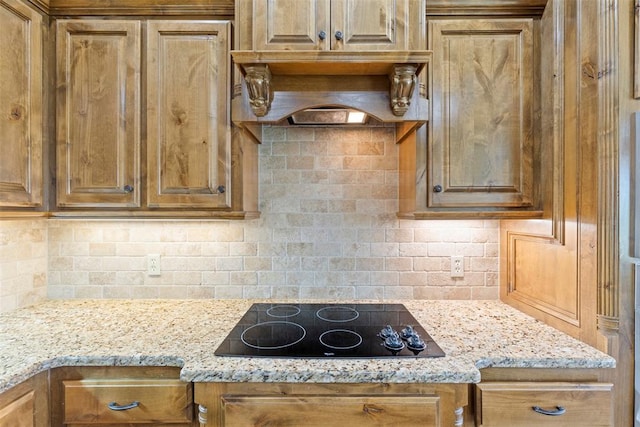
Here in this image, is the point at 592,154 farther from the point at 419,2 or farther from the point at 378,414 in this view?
the point at 378,414

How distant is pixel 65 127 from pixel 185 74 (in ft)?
1.95

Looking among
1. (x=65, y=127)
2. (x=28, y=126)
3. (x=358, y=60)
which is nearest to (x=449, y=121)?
(x=358, y=60)

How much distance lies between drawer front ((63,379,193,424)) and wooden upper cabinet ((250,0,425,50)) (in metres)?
1.34

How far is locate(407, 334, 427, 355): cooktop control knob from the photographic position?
119cm

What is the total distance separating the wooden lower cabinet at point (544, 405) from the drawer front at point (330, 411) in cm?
22

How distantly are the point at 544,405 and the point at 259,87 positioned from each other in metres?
1.59

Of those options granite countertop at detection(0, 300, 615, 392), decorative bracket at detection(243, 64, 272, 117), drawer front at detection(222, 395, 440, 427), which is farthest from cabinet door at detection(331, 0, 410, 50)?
drawer front at detection(222, 395, 440, 427)

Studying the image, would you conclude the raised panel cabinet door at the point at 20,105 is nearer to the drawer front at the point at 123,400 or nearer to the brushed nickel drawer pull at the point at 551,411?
the drawer front at the point at 123,400

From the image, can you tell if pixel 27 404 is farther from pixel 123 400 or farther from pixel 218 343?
pixel 218 343

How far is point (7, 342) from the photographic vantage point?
1.28 m

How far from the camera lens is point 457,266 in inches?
72.2

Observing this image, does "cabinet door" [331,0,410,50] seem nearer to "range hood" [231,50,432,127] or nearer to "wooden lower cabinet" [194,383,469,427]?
"range hood" [231,50,432,127]

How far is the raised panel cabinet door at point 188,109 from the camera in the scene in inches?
59.1

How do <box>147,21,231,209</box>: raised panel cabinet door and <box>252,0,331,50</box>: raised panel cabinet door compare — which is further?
<box>147,21,231,209</box>: raised panel cabinet door
